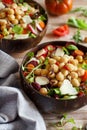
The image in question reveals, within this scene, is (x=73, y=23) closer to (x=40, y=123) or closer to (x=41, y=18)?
(x=41, y=18)

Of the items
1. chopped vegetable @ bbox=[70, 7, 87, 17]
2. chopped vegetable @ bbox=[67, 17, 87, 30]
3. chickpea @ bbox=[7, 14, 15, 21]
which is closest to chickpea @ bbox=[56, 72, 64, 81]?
chickpea @ bbox=[7, 14, 15, 21]

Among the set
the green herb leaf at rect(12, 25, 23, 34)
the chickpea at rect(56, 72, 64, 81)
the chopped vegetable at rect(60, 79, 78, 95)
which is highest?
the green herb leaf at rect(12, 25, 23, 34)

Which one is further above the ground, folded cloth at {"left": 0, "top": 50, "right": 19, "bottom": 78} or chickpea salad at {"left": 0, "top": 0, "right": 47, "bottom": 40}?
chickpea salad at {"left": 0, "top": 0, "right": 47, "bottom": 40}

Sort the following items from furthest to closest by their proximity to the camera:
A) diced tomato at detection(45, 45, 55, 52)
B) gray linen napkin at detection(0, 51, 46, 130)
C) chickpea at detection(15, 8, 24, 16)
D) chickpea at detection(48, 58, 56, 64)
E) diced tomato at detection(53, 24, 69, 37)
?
diced tomato at detection(53, 24, 69, 37) < chickpea at detection(15, 8, 24, 16) < diced tomato at detection(45, 45, 55, 52) < chickpea at detection(48, 58, 56, 64) < gray linen napkin at detection(0, 51, 46, 130)

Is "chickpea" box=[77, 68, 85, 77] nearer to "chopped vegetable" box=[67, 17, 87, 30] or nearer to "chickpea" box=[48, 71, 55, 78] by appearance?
"chickpea" box=[48, 71, 55, 78]

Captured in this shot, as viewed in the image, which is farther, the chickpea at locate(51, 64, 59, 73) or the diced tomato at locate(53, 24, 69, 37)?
the diced tomato at locate(53, 24, 69, 37)

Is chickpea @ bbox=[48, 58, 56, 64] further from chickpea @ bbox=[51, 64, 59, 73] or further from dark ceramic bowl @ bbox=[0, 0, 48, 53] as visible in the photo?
dark ceramic bowl @ bbox=[0, 0, 48, 53]

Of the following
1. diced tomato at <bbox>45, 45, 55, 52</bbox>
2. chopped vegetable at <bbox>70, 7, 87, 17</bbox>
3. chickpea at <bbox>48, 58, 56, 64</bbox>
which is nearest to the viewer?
chickpea at <bbox>48, 58, 56, 64</bbox>

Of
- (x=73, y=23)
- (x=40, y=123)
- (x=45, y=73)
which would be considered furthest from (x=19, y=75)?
(x=73, y=23)
